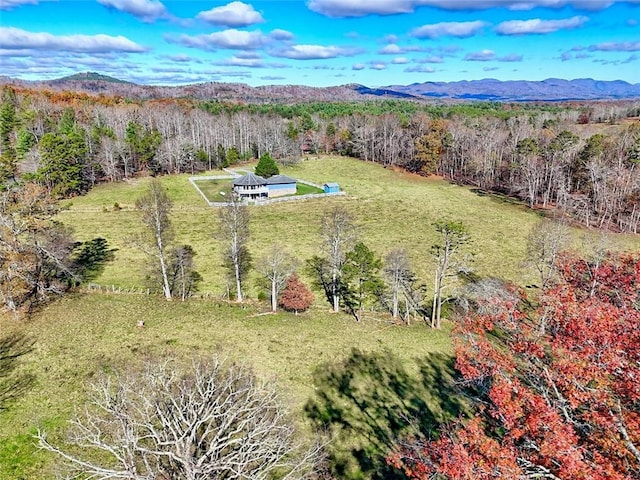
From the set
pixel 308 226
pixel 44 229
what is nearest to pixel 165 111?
pixel 308 226

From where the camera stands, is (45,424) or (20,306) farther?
(20,306)

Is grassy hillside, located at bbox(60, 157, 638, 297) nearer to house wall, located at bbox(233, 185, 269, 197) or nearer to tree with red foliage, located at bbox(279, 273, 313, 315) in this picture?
house wall, located at bbox(233, 185, 269, 197)

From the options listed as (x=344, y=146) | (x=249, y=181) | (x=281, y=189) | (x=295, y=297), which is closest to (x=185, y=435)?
(x=295, y=297)

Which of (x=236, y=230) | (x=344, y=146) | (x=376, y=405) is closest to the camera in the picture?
(x=376, y=405)

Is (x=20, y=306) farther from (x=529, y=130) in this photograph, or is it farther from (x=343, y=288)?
(x=529, y=130)

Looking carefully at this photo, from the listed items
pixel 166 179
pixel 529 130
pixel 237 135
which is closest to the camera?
pixel 166 179

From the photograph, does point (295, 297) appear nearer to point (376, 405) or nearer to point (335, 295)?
point (335, 295)
